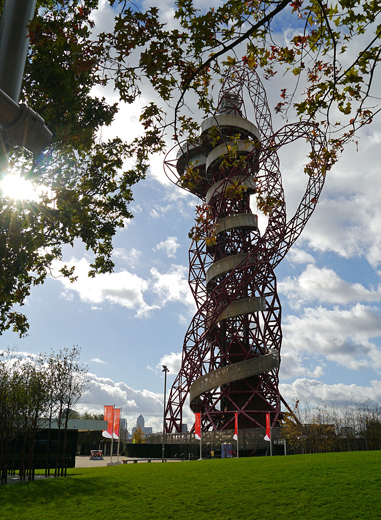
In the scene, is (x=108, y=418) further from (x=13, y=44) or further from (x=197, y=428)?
(x=13, y=44)

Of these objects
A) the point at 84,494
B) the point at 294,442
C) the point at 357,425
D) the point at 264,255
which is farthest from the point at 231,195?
the point at 357,425

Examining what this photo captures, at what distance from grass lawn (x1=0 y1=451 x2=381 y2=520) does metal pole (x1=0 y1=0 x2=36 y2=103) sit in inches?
411

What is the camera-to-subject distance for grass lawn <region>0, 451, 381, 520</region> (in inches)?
418

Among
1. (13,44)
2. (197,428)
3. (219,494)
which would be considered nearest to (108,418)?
(197,428)

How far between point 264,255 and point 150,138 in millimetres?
28125

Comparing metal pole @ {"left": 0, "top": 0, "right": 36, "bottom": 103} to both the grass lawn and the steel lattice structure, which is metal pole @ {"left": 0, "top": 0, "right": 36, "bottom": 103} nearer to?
the grass lawn

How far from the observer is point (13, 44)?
3.88m

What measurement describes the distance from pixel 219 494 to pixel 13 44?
12834 mm

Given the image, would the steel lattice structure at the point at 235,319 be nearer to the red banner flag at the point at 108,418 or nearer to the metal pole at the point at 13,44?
the red banner flag at the point at 108,418

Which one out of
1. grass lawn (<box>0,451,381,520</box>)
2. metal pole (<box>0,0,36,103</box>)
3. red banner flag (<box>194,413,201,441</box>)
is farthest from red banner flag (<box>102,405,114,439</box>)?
metal pole (<box>0,0,36,103</box>)

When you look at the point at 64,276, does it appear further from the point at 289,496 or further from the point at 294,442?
the point at 294,442

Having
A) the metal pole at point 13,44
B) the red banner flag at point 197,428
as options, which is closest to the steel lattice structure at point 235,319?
the red banner flag at point 197,428

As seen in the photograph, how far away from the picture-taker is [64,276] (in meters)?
14.6

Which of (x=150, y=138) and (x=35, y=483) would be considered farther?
(x=35, y=483)
